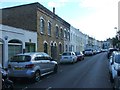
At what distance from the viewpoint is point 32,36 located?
25.9 metres

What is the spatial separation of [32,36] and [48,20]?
7.51m

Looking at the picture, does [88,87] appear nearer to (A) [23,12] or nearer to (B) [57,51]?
(A) [23,12]

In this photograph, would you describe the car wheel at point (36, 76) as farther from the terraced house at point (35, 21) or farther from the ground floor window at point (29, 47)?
the ground floor window at point (29, 47)

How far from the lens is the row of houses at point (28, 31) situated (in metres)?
20.2

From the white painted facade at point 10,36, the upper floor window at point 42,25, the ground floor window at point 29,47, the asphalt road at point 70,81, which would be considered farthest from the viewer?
the upper floor window at point 42,25

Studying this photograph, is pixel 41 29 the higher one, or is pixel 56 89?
pixel 41 29

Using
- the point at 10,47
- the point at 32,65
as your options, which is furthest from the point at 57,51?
the point at 32,65

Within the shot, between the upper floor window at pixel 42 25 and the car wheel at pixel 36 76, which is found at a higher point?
the upper floor window at pixel 42 25

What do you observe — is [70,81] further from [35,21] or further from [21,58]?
[35,21]

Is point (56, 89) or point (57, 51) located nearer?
point (56, 89)

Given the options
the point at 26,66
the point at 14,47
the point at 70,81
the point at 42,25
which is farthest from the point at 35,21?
the point at 70,81

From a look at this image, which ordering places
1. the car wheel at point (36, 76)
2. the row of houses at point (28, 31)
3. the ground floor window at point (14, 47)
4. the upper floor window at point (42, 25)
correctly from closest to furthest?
the car wheel at point (36, 76)
the row of houses at point (28, 31)
the ground floor window at point (14, 47)
the upper floor window at point (42, 25)

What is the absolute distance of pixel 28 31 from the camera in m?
24.8

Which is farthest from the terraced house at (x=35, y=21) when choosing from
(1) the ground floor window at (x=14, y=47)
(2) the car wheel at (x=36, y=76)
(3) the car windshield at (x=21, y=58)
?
(2) the car wheel at (x=36, y=76)
